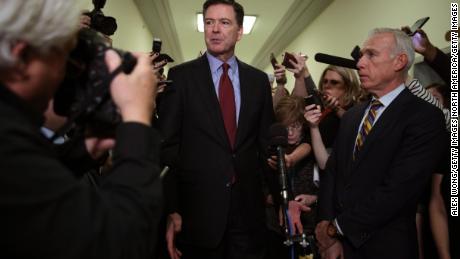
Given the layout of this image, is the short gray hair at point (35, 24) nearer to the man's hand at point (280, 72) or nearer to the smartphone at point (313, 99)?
the smartphone at point (313, 99)

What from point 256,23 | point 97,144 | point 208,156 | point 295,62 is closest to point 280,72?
point 295,62

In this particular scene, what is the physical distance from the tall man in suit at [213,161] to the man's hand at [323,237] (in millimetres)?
285

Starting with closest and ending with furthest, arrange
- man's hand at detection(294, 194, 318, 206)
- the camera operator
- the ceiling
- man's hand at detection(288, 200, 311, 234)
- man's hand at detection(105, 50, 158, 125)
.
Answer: the camera operator, man's hand at detection(105, 50, 158, 125), man's hand at detection(288, 200, 311, 234), man's hand at detection(294, 194, 318, 206), the ceiling

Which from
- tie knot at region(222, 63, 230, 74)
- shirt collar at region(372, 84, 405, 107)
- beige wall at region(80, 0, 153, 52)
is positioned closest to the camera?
shirt collar at region(372, 84, 405, 107)

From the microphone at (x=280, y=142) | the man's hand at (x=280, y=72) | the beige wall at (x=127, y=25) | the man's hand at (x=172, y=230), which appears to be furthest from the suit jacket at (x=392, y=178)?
the beige wall at (x=127, y=25)

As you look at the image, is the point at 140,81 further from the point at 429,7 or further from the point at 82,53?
the point at 429,7

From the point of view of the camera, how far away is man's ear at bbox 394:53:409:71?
69.5 inches

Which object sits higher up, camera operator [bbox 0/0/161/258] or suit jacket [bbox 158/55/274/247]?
camera operator [bbox 0/0/161/258]

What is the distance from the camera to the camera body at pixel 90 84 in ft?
2.37

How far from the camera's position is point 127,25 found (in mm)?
4887

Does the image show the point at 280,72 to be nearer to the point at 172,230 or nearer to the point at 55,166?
the point at 172,230

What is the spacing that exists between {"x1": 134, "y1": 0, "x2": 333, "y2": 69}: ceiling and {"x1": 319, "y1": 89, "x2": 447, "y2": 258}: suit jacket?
13.2 ft

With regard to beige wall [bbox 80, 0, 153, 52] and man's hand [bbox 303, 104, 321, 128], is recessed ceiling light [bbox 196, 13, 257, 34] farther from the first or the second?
man's hand [bbox 303, 104, 321, 128]

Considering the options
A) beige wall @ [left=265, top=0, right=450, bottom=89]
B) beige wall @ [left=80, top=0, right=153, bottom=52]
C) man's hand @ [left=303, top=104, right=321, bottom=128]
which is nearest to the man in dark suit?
man's hand @ [left=303, top=104, right=321, bottom=128]
